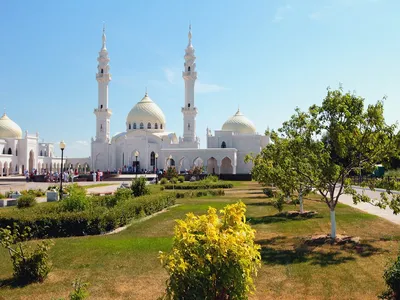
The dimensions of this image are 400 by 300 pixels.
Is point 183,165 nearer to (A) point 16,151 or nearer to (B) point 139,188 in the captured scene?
(A) point 16,151

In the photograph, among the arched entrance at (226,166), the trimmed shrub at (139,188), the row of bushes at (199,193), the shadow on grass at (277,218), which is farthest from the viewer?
the arched entrance at (226,166)

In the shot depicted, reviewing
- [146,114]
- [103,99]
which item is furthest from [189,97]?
[103,99]

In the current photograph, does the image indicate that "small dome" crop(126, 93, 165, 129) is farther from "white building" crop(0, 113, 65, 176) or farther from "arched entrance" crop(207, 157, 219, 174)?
"white building" crop(0, 113, 65, 176)

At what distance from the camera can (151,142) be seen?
6372 cm

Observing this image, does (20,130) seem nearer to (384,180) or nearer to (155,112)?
(155,112)

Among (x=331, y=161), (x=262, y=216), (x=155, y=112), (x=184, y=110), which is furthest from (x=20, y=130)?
(x=331, y=161)

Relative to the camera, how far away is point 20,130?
7412cm

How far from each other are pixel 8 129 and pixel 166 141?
29.1m

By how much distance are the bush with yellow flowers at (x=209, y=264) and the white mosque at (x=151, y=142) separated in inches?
1995

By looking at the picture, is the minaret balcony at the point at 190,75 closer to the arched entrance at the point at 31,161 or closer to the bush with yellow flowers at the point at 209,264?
the arched entrance at the point at 31,161

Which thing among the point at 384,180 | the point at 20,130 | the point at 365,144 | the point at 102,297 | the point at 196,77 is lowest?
the point at 102,297

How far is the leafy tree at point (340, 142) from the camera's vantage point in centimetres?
1132

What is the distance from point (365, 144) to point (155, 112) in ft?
194

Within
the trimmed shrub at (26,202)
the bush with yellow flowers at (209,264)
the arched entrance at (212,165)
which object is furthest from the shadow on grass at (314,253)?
the arched entrance at (212,165)
